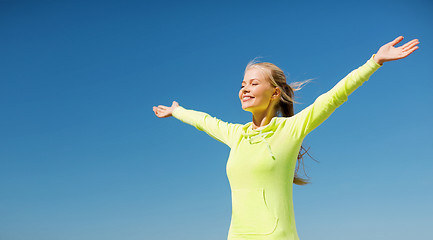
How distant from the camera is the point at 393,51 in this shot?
3.56 meters

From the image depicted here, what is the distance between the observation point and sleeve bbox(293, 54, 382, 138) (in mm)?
3602

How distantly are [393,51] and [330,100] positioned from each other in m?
0.64

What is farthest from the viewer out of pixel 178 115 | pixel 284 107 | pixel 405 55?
pixel 178 115

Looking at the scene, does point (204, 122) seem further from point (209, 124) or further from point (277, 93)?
point (277, 93)

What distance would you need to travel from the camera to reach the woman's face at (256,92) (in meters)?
4.30

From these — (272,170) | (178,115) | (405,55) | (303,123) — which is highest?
(178,115)

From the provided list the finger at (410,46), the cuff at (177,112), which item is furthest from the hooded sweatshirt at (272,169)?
the cuff at (177,112)

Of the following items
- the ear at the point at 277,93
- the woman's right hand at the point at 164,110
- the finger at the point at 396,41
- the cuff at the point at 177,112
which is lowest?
the finger at the point at 396,41

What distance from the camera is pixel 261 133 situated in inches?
165

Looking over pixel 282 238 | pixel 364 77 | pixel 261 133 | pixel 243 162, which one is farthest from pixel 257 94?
pixel 282 238

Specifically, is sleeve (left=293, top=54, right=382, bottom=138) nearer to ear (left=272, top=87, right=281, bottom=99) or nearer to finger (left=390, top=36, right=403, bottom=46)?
finger (left=390, top=36, right=403, bottom=46)

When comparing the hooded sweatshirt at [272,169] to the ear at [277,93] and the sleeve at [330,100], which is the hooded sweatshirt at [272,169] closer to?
the sleeve at [330,100]

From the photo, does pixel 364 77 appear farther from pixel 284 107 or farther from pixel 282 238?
pixel 282 238

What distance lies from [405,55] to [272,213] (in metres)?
1.73
